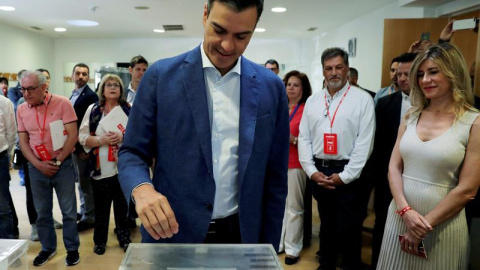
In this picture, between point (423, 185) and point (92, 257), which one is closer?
point (423, 185)

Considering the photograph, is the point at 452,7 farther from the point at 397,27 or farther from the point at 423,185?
the point at 423,185

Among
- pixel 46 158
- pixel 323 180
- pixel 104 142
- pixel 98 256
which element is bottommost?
pixel 98 256

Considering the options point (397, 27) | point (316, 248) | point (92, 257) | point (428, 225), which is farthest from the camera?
point (397, 27)

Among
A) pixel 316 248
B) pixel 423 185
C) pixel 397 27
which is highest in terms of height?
pixel 397 27

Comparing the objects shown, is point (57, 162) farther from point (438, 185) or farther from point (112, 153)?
point (438, 185)

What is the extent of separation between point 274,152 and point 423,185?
3.22 ft

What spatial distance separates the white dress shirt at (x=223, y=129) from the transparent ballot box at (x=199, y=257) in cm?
27

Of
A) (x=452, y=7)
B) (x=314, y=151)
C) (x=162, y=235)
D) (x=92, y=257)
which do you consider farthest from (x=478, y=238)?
(x=452, y=7)

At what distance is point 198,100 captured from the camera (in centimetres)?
98

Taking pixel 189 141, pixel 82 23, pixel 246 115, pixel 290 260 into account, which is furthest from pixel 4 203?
pixel 82 23

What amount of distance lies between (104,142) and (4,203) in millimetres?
921

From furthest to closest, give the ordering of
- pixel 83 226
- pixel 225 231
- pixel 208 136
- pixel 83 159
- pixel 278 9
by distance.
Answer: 1. pixel 278 9
2. pixel 83 226
3. pixel 83 159
4. pixel 225 231
5. pixel 208 136

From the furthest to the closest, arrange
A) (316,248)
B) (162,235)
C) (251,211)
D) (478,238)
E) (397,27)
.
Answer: (397,27) < (316,248) < (478,238) < (251,211) < (162,235)

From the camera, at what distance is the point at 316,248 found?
318 cm
